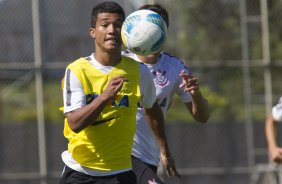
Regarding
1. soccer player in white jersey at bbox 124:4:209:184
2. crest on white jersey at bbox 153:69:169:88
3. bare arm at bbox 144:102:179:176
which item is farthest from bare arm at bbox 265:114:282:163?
crest on white jersey at bbox 153:69:169:88

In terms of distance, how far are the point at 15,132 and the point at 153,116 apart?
6438 mm

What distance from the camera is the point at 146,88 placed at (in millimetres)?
6363

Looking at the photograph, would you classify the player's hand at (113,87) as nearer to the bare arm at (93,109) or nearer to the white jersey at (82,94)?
the bare arm at (93,109)

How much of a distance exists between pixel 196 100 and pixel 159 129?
0.38m

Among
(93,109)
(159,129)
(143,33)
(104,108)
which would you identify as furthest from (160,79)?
(93,109)

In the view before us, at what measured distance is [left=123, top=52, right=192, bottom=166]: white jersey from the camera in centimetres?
728

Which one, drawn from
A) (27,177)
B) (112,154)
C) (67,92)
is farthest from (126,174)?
(27,177)

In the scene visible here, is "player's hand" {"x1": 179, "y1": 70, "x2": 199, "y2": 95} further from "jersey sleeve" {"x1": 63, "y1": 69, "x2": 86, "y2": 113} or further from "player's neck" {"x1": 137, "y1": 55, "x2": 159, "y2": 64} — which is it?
"player's neck" {"x1": 137, "y1": 55, "x2": 159, "y2": 64}

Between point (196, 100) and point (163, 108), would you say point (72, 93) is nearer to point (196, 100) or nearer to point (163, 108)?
point (196, 100)

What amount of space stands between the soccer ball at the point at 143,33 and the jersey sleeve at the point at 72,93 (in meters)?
0.47

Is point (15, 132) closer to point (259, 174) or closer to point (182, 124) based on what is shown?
point (182, 124)

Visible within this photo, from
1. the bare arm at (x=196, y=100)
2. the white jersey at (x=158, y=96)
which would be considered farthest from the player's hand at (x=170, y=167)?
the bare arm at (x=196, y=100)

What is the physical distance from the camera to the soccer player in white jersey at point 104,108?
596cm

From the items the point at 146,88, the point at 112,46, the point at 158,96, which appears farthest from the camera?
the point at 158,96
